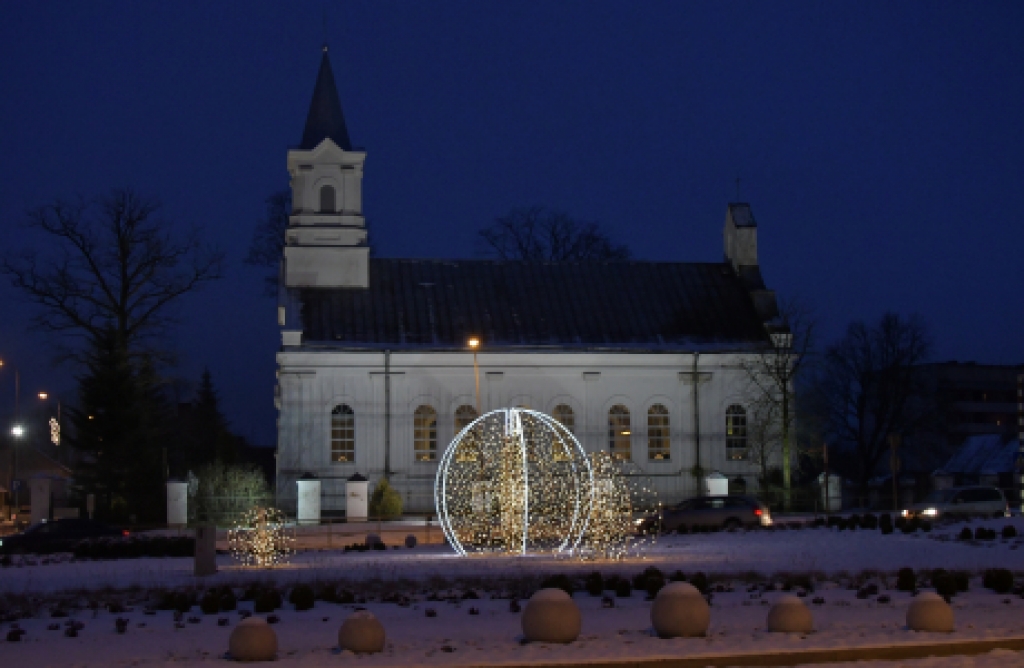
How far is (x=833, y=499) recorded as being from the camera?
5200 centimetres

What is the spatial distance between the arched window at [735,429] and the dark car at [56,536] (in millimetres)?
27079

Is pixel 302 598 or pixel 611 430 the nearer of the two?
pixel 302 598

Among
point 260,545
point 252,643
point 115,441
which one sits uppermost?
point 115,441

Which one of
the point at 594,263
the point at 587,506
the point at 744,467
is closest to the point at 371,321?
the point at 594,263

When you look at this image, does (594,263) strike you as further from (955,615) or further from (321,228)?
(955,615)

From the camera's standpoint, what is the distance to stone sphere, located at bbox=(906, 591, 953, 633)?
16312mm

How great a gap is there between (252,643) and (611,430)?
4109 centimetres

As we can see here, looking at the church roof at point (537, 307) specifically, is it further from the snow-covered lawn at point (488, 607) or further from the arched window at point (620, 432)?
the snow-covered lawn at point (488, 607)

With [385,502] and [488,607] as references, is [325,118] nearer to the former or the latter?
[385,502]

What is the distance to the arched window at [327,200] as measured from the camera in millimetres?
58094

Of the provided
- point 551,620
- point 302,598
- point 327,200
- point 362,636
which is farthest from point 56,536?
point 551,620

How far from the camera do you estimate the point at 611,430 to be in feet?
182

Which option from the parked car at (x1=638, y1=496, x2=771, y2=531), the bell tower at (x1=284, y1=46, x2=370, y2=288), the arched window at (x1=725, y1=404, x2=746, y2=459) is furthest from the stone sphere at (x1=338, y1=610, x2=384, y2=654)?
the bell tower at (x1=284, y1=46, x2=370, y2=288)

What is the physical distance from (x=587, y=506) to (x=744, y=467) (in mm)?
27226
